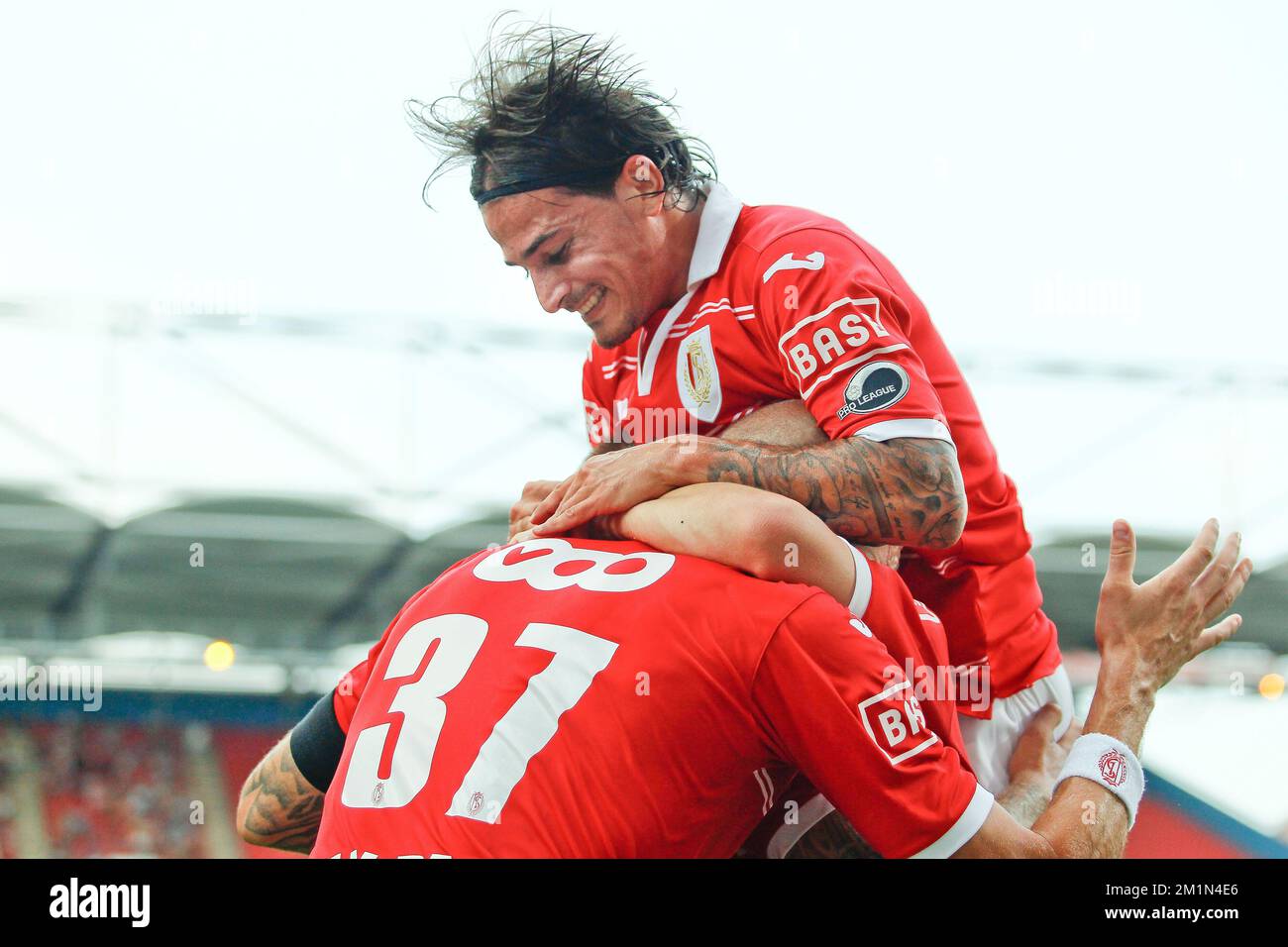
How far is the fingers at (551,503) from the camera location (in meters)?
2.55

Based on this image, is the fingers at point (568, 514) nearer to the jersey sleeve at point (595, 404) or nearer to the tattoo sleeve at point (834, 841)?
the tattoo sleeve at point (834, 841)

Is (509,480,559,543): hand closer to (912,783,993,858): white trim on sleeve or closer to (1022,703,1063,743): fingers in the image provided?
(912,783,993,858): white trim on sleeve

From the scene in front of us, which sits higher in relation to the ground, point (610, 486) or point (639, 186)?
point (639, 186)

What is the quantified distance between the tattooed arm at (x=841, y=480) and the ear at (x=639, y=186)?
2.57 feet

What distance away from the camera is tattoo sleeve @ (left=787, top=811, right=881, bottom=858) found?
244 centimetres

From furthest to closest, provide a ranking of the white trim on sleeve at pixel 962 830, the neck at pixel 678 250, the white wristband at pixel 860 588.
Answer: the neck at pixel 678 250 < the white wristband at pixel 860 588 < the white trim on sleeve at pixel 962 830

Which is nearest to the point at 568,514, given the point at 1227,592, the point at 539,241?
the point at 539,241

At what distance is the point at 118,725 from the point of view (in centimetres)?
1230

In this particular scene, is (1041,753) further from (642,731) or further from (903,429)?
(642,731)

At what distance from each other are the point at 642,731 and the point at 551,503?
2.24 ft

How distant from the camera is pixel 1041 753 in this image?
2982 mm

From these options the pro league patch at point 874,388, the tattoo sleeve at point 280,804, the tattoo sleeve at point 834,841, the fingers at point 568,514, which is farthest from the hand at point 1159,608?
the tattoo sleeve at point 280,804
